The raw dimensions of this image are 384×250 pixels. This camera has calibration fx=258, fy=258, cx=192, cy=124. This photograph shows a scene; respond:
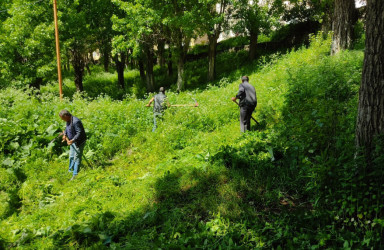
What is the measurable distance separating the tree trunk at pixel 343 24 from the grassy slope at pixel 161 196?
5662 mm

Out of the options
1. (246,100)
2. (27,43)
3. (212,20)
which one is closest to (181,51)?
(212,20)

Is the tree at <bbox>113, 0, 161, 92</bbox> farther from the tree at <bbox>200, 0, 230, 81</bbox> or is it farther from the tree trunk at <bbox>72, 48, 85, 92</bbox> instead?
the tree trunk at <bbox>72, 48, 85, 92</bbox>

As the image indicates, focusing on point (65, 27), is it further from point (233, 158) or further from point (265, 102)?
point (233, 158)

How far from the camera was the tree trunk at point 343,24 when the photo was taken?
36.4 feet

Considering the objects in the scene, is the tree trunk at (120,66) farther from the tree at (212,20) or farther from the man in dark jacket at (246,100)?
the man in dark jacket at (246,100)

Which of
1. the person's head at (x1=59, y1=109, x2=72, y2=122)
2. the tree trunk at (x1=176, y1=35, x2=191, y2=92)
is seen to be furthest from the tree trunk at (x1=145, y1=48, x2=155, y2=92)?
the person's head at (x1=59, y1=109, x2=72, y2=122)

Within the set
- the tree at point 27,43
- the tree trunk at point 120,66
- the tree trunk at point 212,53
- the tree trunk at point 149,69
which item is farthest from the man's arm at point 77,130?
the tree trunk at point 120,66

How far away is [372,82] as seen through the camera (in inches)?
132

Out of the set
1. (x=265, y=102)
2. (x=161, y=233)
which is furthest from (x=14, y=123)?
(x=265, y=102)

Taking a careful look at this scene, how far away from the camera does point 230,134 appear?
25.1 ft

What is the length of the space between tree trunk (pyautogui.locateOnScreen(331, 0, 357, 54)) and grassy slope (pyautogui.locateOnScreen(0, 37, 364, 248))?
18.6 ft

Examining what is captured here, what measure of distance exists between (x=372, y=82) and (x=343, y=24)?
384 inches

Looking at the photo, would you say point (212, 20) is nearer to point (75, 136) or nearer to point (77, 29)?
point (77, 29)

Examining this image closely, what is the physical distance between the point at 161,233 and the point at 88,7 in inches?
788
